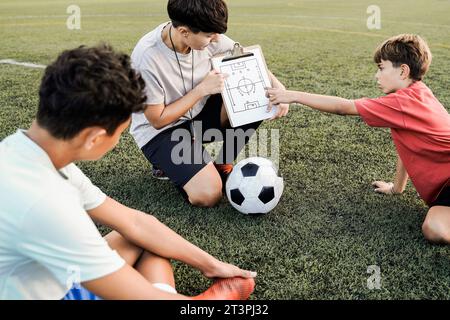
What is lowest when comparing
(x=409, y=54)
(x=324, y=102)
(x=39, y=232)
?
(x=324, y=102)

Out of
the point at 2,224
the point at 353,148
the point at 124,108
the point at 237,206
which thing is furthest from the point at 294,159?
the point at 2,224

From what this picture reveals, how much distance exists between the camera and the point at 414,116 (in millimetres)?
2953

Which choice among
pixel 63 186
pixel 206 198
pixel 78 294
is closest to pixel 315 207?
pixel 206 198

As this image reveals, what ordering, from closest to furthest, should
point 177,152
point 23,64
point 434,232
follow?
point 434,232
point 177,152
point 23,64

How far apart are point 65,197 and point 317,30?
9.72m

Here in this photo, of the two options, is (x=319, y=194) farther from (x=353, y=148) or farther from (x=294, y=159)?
(x=353, y=148)

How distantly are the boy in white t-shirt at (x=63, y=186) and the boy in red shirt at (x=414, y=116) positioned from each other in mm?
1686

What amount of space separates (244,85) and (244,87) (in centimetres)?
1

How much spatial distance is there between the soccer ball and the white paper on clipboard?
36 centimetres

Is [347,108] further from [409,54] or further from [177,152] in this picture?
[177,152]

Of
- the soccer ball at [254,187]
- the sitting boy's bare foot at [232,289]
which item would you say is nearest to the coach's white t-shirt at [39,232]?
the sitting boy's bare foot at [232,289]

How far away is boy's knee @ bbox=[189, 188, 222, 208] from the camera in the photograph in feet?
10.8

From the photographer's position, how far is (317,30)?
10.6m

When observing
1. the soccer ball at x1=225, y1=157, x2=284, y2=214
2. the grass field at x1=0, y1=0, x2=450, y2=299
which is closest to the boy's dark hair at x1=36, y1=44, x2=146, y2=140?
the grass field at x1=0, y1=0, x2=450, y2=299
